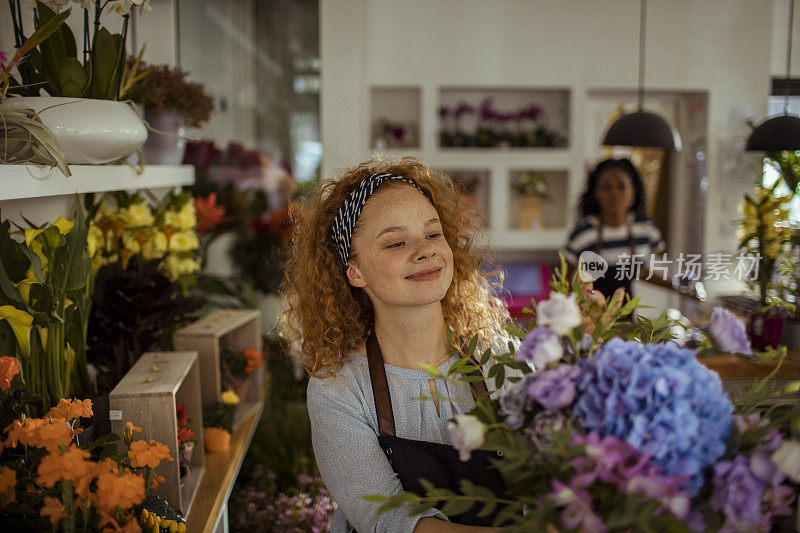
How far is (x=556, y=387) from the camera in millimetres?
965

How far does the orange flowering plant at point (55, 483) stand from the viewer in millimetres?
1085

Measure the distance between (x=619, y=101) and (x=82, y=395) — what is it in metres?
4.10

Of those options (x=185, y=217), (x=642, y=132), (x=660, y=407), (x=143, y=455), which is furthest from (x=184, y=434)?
(x=642, y=132)

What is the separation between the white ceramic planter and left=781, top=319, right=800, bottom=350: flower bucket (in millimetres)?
2140

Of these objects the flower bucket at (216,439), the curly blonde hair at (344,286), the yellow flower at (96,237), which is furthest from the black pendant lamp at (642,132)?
the yellow flower at (96,237)

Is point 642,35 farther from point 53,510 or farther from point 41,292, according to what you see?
point 53,510

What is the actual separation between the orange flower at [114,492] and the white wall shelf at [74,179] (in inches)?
21.7

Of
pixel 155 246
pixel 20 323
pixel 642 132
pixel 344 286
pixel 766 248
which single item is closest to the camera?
pixel 20 323

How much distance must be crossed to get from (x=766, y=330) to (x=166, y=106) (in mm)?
2154

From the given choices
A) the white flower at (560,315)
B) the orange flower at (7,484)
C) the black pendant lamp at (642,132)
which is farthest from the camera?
the black pendant lamp at (642,132)

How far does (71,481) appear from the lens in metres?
1.11

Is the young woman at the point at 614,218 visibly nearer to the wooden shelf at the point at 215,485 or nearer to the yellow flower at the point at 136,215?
the wooden shelf at the point at 215,485

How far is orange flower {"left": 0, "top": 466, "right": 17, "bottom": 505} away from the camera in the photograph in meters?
1.11

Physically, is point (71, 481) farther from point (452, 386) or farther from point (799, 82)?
point (799, 82)
